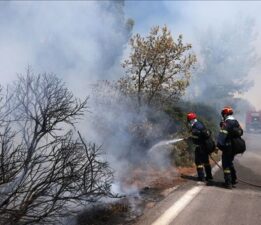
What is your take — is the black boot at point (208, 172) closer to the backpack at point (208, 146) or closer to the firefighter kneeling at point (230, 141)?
the backpack at point (208, 146)

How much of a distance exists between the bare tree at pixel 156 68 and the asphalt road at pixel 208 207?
3261 millimetres

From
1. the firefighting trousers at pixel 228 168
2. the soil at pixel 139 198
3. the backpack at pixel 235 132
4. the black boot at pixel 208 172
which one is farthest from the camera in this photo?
the black boot at pixel 208 172

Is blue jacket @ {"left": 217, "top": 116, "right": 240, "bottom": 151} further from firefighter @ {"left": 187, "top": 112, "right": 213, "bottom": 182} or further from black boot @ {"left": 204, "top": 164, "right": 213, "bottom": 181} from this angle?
black boot @ {"left": 204, "top": 164, "right": 213, "bottom": 181}

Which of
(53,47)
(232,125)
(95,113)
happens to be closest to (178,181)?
(232,125)

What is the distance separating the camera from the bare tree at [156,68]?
10.8m

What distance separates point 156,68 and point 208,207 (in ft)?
17.3

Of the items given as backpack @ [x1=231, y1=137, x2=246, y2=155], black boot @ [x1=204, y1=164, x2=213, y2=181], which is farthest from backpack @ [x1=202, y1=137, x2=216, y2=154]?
backpack @ [x1=231, y1=137, x2=246, y2=155]

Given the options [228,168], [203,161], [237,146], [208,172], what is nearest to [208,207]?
[228,168]

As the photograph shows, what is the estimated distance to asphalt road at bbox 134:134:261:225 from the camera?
223 inches

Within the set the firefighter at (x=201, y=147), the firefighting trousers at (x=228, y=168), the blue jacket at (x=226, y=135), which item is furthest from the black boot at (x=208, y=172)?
the blue jacket at (x=226, y=135)

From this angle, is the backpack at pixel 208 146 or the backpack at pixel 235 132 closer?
the backpack at pixel 235 132

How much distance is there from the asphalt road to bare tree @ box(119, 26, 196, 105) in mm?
3261

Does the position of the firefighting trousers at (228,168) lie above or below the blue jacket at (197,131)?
below

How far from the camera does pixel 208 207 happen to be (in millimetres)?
6348
